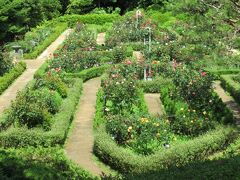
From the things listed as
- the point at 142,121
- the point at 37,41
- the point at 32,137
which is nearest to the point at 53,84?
the point at 32,137

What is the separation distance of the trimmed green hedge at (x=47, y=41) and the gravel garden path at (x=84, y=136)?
980 cm

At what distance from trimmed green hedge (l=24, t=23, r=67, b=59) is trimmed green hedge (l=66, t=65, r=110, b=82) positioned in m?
7.16

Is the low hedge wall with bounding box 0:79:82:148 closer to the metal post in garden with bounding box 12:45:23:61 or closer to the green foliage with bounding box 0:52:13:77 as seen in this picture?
the green foliage with bounding box 0:52:13:77

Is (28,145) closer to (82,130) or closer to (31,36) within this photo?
(82,130)

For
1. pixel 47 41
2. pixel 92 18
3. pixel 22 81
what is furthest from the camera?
pixel 92 18

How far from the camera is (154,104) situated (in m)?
17.8

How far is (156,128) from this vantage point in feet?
42.9

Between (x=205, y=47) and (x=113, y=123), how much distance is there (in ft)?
13.9

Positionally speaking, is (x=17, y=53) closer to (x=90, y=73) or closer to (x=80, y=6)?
(x=90, y=73)

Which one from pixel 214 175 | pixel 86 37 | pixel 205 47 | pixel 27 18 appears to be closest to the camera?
pixel 214 175

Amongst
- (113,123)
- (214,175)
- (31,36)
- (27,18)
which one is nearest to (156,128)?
(113,123)

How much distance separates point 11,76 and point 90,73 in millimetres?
4071

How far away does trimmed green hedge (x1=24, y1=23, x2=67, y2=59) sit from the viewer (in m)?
28.7

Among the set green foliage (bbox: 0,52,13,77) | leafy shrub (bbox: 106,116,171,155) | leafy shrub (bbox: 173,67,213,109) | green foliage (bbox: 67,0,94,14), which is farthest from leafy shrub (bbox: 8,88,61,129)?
green foliage (bbox: 67,0,94,14)
